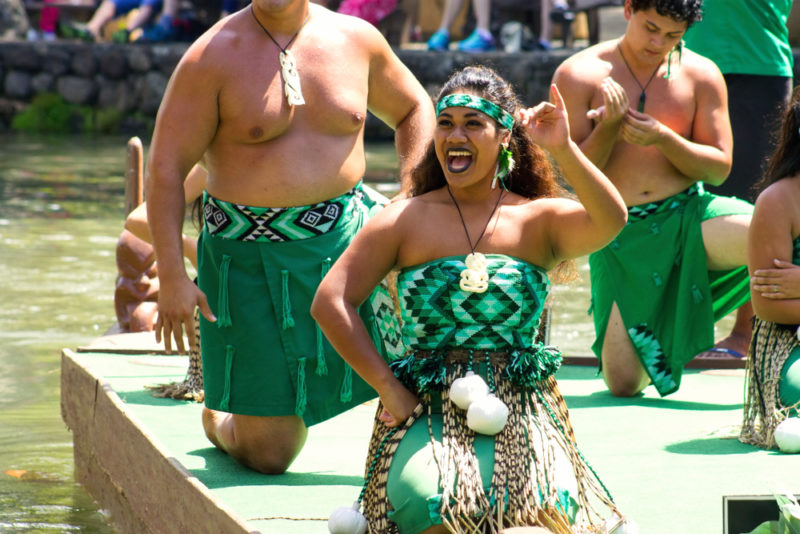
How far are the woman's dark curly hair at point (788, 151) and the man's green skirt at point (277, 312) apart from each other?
A: 1.23 meters

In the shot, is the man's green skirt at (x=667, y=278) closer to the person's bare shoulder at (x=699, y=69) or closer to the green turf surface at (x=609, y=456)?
the green turf surface at (x=609, y=456)

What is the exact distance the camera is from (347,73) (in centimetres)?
376

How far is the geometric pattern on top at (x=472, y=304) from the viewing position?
114 inches

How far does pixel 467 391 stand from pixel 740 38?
3275 mm

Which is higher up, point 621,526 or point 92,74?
point 621,526

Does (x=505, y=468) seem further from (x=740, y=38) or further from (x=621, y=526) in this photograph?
(x=740, y=38)

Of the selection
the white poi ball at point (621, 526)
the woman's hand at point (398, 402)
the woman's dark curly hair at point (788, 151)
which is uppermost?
the woman's dark curly hair at point (788, 151)

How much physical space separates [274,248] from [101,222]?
258 inches

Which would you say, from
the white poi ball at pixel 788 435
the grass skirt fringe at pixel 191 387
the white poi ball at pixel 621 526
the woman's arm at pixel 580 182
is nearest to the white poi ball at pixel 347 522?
the white poi ball at pixel 621 526

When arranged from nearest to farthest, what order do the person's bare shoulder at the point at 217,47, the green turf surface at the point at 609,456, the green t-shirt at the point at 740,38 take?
the green turf surface at the point at 609,456, the person's bare shoulder at the point at 217,47, the green t-shirt at the point at 740,38

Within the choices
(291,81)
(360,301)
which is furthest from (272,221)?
(360,301)

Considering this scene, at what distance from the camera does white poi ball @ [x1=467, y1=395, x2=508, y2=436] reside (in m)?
2.77

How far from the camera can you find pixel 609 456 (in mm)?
3842

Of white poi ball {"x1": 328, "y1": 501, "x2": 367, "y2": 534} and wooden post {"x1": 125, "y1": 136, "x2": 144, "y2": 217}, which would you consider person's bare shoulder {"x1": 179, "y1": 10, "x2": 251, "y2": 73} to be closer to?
white poi ball {"x1": 328, "y1": 501, "x2": 367, "y2": 534}
